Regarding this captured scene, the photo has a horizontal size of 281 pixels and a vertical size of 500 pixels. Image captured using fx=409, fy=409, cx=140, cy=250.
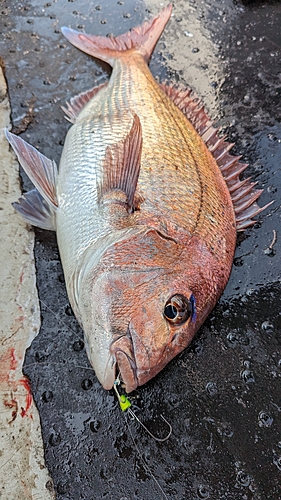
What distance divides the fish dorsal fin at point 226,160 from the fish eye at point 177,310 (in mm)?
779

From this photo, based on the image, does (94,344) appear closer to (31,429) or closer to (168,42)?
(31,429)

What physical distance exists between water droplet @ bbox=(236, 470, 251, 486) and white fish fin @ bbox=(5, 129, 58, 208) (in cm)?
173

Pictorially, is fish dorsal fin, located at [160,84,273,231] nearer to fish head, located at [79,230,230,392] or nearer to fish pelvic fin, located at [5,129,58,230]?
fish head, located at [79,230,230,392]

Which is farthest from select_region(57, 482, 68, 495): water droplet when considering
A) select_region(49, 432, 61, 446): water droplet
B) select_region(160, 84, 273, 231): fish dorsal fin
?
select_region(160, 84, 273, 231): fish dorsal fin

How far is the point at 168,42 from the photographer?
372cm

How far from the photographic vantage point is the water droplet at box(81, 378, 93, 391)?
86.0 inches

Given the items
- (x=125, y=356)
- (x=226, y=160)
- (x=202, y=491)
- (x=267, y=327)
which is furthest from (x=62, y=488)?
(x=226, y=160)

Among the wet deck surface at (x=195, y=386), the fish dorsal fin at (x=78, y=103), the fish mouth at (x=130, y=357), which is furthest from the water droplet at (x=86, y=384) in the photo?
the fish dorsal fin at (x=78, y=103)

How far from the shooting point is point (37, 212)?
8.54 feet

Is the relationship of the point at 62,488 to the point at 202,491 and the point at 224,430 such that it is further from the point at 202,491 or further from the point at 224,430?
the point at 224,430

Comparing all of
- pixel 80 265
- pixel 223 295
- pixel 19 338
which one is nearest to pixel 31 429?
pixel 19 338

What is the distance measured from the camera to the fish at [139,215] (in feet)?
5.88

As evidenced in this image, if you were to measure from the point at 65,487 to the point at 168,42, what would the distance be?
3.56 meters

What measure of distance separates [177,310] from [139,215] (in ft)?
1.82
